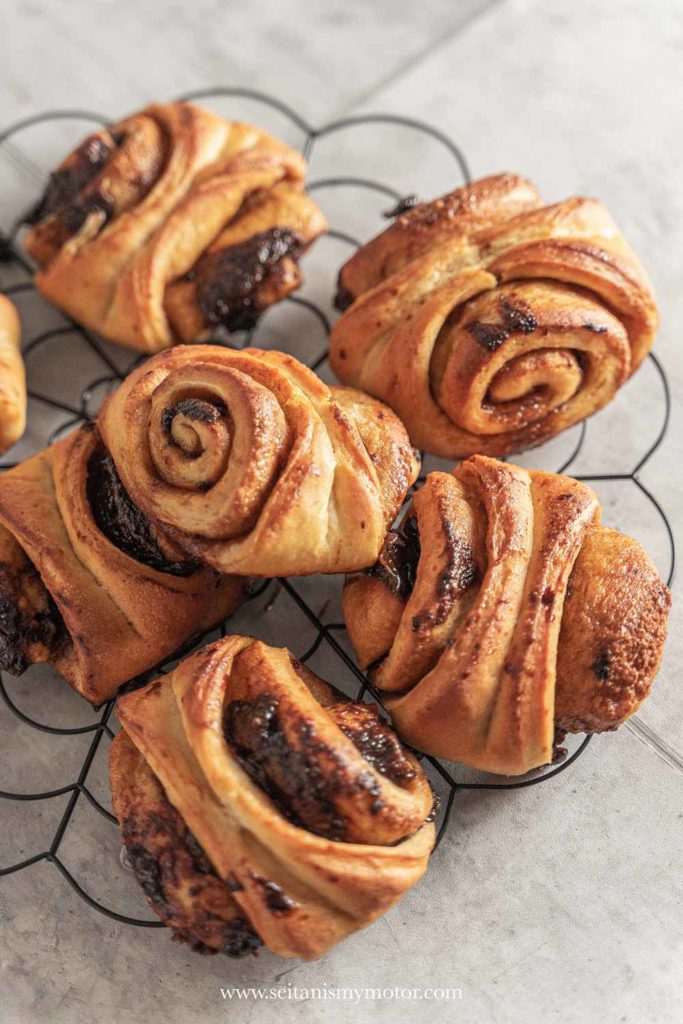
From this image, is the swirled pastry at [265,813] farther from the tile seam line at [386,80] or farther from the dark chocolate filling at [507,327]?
the tile seam line at [386,80]

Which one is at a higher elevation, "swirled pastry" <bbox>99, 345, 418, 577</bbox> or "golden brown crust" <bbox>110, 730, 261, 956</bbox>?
"swirled pastry" <bbox>99, 345, 418, 577</bbox>

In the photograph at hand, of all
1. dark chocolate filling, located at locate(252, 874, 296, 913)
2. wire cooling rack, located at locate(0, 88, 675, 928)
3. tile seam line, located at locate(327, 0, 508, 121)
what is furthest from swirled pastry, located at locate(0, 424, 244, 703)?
tile seam line, located at locate(327, 0, 508, 121)

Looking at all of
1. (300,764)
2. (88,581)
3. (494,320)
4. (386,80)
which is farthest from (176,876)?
(386,80)

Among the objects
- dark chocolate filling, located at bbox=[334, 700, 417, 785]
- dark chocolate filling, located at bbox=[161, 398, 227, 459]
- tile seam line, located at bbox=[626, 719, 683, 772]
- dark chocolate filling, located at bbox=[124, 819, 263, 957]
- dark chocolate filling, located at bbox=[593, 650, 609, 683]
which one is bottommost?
dark chocolate filling, located at bbox=[124, 819, 263, 957]

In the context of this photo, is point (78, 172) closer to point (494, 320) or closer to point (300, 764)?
point (494, 320)

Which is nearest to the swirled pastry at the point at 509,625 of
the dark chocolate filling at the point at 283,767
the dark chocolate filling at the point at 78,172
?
the dark chocolate filling at the point at 283,767

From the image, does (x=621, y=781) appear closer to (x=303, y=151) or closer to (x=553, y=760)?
(x=553, y=760)

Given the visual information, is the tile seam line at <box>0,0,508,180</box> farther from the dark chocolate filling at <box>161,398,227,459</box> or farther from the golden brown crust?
the golden brown crust
